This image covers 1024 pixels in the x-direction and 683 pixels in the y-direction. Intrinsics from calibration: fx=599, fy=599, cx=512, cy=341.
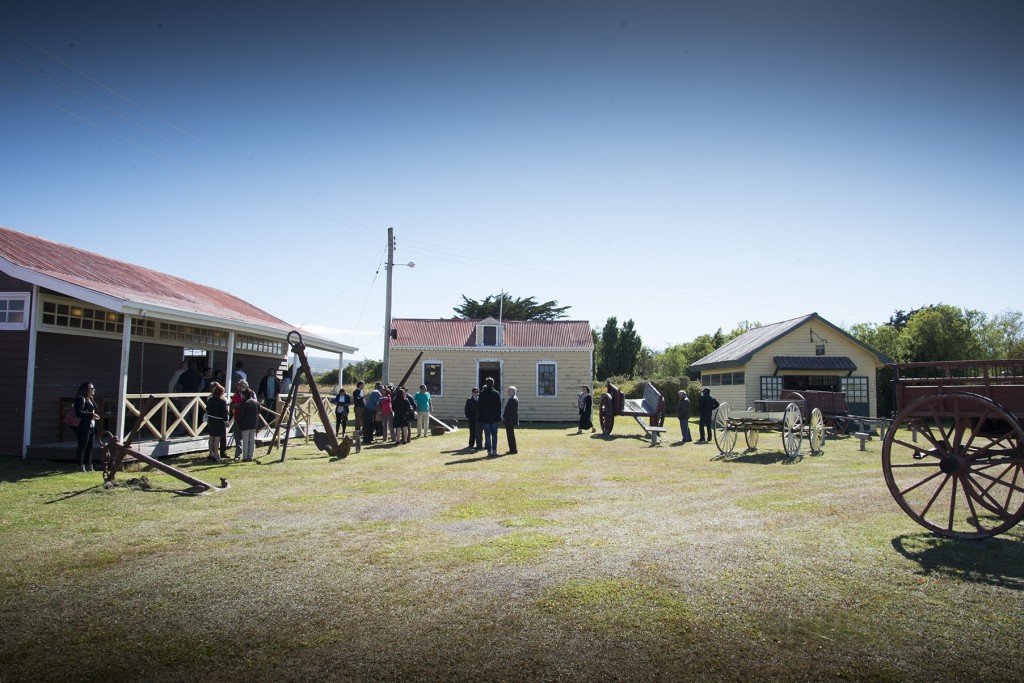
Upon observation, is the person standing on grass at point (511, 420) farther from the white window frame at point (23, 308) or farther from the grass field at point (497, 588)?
the white window frame at point (23, 308)

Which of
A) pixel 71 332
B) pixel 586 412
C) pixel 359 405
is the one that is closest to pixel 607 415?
pixel 586 412

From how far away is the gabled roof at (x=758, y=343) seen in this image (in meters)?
27.3

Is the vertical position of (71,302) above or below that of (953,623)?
above

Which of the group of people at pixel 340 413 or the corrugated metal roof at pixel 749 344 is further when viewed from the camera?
the corrugated metal roof at pixel 749 344

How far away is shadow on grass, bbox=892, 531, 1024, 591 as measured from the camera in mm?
5121

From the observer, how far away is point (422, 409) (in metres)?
18.0

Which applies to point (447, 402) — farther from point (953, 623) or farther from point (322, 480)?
point (953, 623)

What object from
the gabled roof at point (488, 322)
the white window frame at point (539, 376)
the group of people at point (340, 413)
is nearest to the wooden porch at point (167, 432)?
the group of people at point (340, 413)

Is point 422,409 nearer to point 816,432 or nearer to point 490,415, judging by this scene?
point 490,415

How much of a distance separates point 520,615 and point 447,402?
23.3 metres

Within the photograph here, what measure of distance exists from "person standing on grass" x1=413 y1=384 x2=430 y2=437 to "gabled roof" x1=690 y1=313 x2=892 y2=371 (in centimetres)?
1567

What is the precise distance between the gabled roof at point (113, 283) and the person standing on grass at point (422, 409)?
12.9 ft

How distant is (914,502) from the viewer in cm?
814

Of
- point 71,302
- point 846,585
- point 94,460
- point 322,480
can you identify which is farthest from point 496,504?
point 71,302
